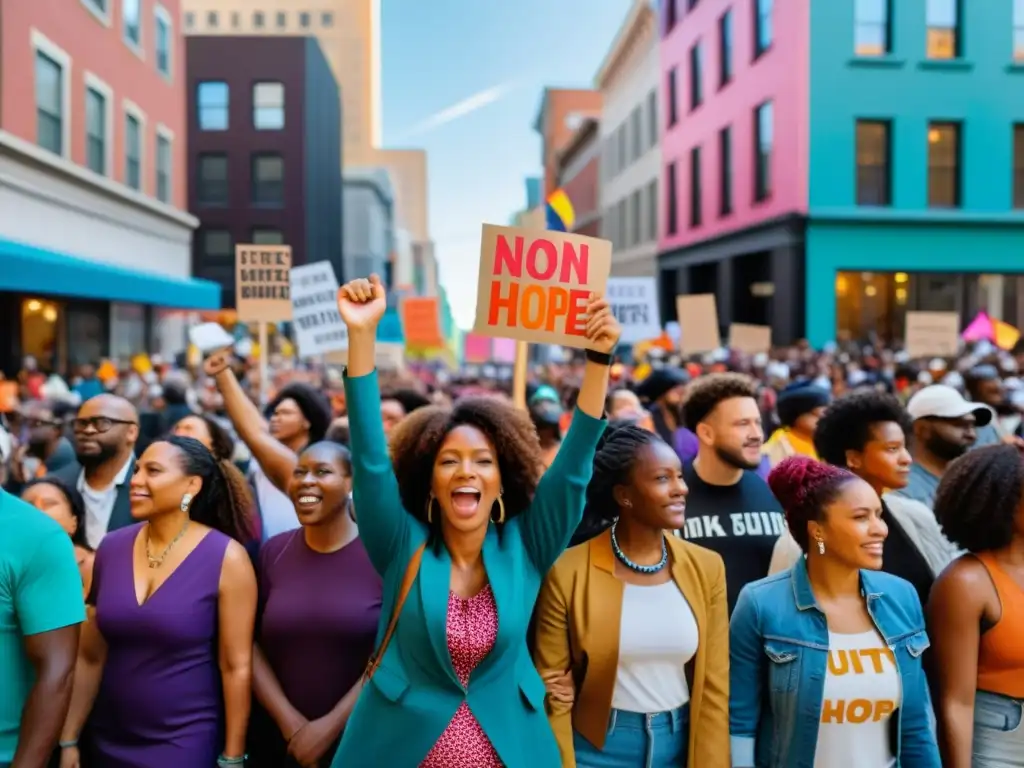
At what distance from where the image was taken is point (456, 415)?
2898mm

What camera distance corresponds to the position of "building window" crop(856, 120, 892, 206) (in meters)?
22.4

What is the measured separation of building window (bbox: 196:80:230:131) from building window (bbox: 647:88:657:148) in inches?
809

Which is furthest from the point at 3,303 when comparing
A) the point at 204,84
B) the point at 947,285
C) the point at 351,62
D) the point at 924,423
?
the point at 351,62

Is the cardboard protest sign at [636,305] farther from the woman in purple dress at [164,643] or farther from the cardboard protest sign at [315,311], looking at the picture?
the woman in purple dress at [164,643]

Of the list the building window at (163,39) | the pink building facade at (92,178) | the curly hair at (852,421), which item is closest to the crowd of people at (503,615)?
the curly hair at (852,421)

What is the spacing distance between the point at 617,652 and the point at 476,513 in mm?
712

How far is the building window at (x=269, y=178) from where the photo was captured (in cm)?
4334

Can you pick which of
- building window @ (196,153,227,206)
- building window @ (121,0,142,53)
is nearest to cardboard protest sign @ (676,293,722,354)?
building window @ (121,0,142,53)

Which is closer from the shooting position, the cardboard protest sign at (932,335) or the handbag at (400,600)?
the handbag at (400,600)

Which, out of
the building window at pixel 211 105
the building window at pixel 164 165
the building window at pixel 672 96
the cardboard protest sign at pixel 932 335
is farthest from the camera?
the building window at pixel 211 105

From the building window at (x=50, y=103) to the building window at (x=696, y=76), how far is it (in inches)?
735

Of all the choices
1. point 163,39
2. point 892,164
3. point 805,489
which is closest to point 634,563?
point 805,489

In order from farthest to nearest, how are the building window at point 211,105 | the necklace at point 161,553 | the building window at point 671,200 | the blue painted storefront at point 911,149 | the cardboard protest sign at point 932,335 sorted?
the building window at point 211,105 < the building window at point 671,200 < the blue painted storefront at point 911,149 < the cardboard protest sign at point 932,335 < the necklace at point 161,553

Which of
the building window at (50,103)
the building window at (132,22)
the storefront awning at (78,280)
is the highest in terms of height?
the building window at (132,22)
